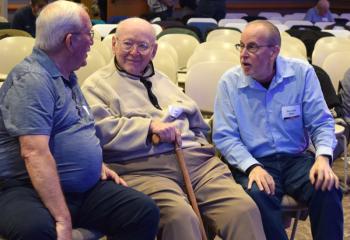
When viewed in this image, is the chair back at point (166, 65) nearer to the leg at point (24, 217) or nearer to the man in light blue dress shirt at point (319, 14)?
the leg at point (24, 217)

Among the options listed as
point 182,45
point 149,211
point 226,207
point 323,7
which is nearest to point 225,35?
point 182,45

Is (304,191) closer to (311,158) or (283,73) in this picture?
(311,158)

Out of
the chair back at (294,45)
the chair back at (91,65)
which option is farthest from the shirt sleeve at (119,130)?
the chair back at (294,45)

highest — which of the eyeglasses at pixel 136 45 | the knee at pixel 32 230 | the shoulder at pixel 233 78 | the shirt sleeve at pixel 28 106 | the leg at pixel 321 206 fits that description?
the eyeglasses at pixel 136 45

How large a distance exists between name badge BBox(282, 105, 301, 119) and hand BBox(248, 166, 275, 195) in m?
0.34

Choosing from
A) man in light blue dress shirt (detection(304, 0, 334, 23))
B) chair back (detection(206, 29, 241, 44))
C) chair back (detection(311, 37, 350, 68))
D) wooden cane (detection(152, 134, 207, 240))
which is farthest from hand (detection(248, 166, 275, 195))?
man in light blue dress shirt (detection(304, 0, 334, 23))

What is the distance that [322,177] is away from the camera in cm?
265

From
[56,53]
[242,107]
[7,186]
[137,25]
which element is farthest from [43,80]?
[242,107]

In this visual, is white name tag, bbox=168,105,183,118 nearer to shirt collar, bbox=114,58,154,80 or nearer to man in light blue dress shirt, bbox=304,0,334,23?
shirt collar, bbox=114,58,154,80

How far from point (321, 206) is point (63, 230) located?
122 cm

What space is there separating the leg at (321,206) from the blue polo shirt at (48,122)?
980 millimetres

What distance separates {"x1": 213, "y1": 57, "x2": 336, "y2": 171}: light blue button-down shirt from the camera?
2846 millimetres

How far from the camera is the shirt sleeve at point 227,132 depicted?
2.76 m

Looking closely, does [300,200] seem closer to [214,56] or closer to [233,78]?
[233,78]
